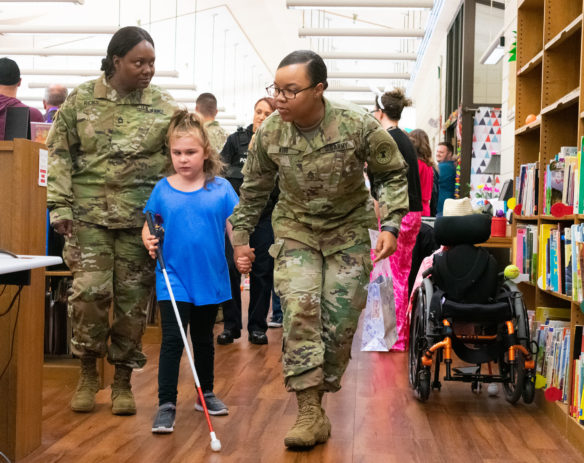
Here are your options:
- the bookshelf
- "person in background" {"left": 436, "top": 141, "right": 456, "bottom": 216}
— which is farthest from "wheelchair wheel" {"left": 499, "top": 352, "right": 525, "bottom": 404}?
"person in background" {"left": 436, "top": 141, "right": 456, "bottom": 216}

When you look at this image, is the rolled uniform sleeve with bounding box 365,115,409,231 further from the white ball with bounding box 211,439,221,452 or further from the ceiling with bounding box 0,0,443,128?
the ceiling with bounding box 0,0,443,128

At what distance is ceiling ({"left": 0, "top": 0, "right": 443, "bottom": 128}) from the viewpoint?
12.6 metres

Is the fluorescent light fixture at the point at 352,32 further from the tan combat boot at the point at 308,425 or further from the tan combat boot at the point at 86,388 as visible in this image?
the tan combat boot at the point at 308,425

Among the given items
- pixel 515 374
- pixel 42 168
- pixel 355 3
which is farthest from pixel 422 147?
pixel 355 3

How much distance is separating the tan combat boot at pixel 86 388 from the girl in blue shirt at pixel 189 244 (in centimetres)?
41

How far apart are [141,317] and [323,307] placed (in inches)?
34.3

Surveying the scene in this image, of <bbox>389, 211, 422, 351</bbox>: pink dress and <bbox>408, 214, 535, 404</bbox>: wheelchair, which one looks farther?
<bbox>389, 211, 422, 351</bbox>: pink dress

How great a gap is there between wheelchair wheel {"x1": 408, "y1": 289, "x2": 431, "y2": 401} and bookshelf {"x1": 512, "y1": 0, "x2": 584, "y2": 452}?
1.72 feet

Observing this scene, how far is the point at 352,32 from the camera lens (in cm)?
1048

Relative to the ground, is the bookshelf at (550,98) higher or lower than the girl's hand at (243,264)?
higher

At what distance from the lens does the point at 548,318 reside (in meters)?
3.85

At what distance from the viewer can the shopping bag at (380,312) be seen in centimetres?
495

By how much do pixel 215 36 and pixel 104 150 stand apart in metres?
12.2

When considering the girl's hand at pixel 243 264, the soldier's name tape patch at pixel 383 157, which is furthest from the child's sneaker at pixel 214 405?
the soldier's name tape patch at pixel 383 157
